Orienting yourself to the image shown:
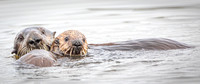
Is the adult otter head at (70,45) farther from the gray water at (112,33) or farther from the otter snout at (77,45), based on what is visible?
the gray water at (112,33)

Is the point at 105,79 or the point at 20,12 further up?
the point at 20,12

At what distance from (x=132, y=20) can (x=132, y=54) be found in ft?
19.0

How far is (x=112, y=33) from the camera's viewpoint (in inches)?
428

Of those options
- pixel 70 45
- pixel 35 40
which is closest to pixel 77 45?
pixel 70 45

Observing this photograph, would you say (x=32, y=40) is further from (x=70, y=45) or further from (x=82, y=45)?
(x=82, y=45)

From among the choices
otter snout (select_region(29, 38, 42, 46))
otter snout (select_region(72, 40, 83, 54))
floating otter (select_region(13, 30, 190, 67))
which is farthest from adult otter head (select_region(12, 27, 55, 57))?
otter snout (select_region(72, 40, 83, 54))

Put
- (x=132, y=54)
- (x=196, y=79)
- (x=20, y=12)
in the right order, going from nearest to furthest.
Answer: (x=196, y=79), (x=132, y=54), (x=20, y=12)

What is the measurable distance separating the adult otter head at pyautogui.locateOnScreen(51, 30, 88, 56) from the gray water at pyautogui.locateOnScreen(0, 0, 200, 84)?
263 millimetres

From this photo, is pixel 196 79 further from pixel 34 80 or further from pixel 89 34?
pixel 89 34

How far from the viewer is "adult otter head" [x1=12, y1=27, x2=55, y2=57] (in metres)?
7.23

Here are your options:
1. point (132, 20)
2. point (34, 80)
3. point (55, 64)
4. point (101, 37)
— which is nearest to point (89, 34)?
point (101, 37)

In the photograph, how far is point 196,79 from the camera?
5.16 m

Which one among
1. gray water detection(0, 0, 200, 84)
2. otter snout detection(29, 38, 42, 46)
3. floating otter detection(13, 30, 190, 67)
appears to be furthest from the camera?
otter snout detection(29, 38, 42, 46)

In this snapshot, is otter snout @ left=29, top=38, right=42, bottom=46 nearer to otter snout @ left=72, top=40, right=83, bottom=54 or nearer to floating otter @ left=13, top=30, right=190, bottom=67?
floating otter @ left=13, top=30, right=190, bottom=67
